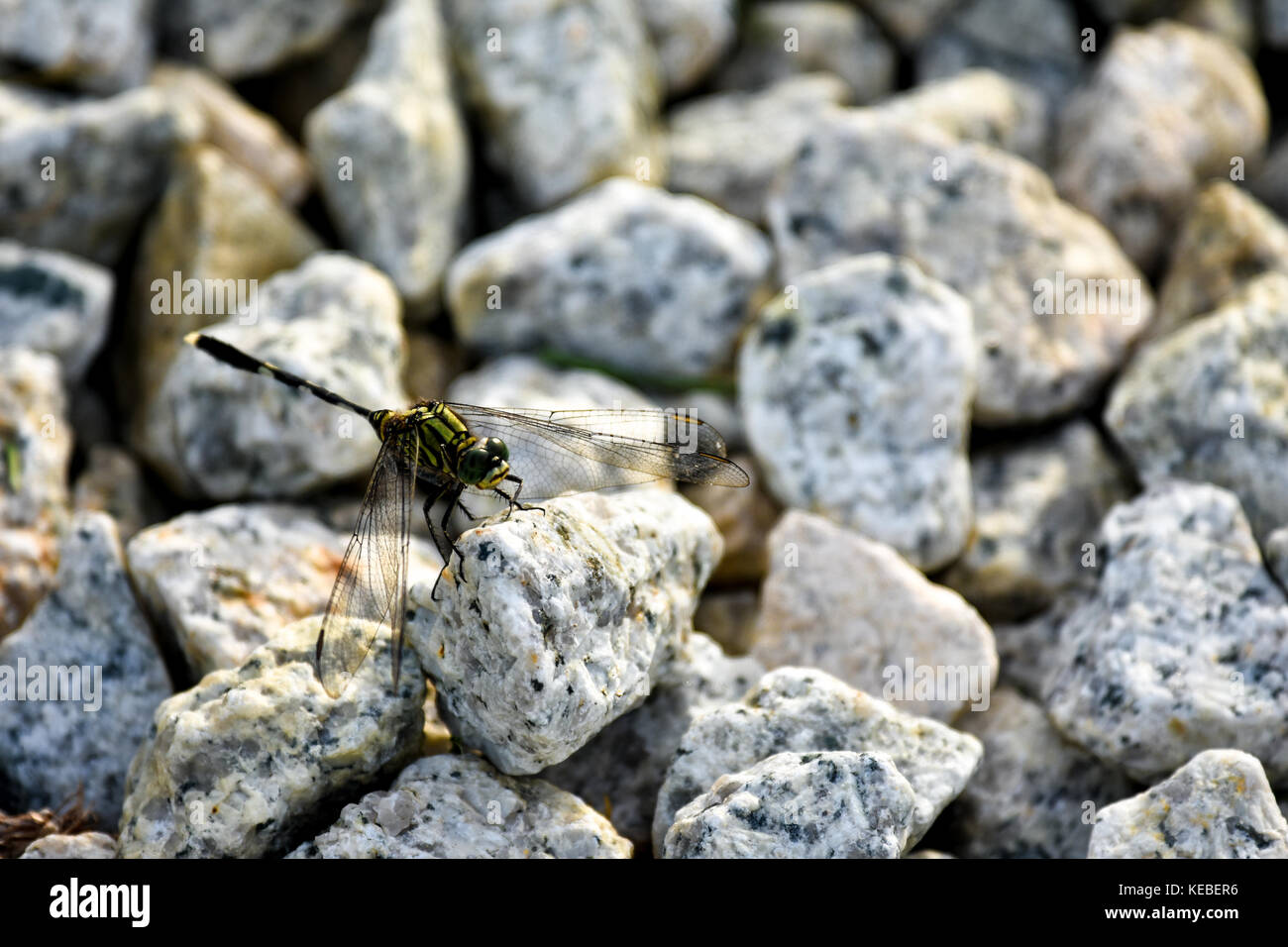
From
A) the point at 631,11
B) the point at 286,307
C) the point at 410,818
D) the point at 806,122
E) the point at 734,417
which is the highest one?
the point at 631,11

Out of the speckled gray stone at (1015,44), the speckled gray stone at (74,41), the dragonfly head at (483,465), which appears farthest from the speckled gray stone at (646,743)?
the speckled gray stone at (1015,44)

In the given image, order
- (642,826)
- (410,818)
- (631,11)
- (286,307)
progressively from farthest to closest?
1. (631,11)
2. (286,307)
3. (642,826)
4. (410,818)

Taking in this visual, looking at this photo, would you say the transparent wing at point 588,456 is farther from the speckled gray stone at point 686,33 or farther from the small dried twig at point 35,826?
the speckled gray stone at point 686,33

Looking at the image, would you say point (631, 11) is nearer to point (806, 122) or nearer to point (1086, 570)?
point (806, 122)

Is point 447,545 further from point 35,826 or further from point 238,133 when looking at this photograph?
point 238,133

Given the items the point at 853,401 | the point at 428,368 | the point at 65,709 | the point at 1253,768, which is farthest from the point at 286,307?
the point at 1253,768

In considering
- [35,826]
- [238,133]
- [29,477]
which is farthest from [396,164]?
[35,826]

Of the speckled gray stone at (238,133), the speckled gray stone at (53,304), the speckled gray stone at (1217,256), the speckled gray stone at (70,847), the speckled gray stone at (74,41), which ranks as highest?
the speckled gray stone at (74,41)

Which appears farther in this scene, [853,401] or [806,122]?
[806,122]

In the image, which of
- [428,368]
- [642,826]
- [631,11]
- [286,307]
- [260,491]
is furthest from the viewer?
[631,11]
